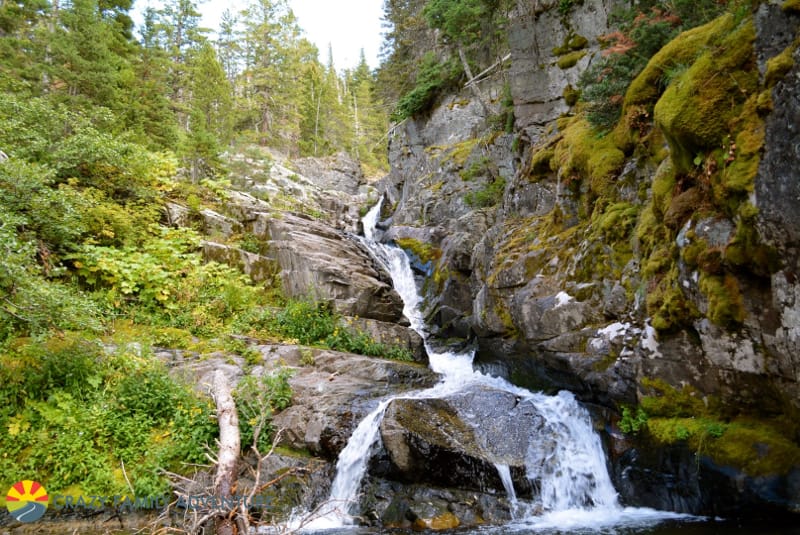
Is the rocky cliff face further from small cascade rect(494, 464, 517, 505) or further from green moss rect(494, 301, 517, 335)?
small cascade rect(494, 464, 517, 505)

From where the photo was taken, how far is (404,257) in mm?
18141

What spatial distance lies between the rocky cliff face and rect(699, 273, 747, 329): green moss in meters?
0.02

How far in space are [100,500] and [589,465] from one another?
8044mm

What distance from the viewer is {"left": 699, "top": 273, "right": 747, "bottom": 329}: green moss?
5.48 m

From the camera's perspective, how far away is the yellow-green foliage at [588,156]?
9.15m

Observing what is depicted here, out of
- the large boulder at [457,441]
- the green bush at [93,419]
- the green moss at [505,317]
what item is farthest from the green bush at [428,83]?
the green bush at [93,419]

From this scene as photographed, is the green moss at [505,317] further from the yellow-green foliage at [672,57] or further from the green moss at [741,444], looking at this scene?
the yellow-green foliage at [672,57]

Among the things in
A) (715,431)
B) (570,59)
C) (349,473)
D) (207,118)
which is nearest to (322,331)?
(349,473)

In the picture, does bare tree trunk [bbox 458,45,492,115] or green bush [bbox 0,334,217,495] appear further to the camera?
bare tree trunk [bbox 458,45,492,115]

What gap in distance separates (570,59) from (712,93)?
10411mm

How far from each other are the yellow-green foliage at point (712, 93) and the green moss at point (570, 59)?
940 cm

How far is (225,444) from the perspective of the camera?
21.8 feet

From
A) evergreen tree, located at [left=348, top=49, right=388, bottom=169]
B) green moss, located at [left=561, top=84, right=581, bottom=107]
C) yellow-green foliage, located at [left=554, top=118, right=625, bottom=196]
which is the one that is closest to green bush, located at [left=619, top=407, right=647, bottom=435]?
yellow-green foliage, located at [left=554, top=118, right=625, bottom=196]

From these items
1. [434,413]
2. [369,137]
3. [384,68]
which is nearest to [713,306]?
[434,413]
